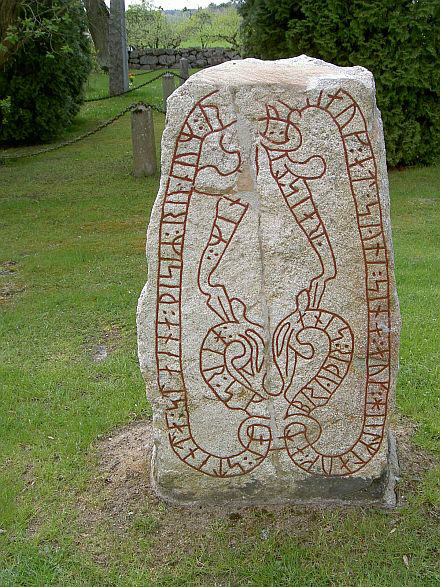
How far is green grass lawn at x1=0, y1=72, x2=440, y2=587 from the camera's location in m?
3.29

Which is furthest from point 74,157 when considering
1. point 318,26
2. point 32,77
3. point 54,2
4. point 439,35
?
point 439,35

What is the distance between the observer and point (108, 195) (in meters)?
10.3

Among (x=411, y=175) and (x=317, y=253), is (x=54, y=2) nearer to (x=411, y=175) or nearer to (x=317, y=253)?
(x=411, y=175)

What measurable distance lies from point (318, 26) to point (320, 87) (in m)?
7.31

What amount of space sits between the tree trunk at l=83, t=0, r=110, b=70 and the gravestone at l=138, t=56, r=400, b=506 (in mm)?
12933

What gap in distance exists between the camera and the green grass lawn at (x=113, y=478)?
3.29 metres

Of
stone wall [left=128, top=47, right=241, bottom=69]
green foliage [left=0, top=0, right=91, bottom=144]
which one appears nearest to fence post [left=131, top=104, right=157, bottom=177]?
green foliage [left=0, top=0, right=91, bottom=144]

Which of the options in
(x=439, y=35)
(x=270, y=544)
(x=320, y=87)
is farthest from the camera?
(x=439, y=35)

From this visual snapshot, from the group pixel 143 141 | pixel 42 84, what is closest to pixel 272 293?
pixel 143 141

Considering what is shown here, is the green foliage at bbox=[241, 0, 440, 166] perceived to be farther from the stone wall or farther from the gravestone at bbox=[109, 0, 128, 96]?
the stone wall

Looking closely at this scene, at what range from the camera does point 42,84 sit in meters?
13.7

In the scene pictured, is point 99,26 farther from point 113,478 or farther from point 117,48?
point 113,478

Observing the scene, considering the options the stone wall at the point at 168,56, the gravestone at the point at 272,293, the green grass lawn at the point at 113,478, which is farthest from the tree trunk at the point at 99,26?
the gravestone at the point at 272,293

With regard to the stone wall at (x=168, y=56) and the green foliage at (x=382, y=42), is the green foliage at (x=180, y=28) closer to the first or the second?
the stone wall at (x=168, y=56)
